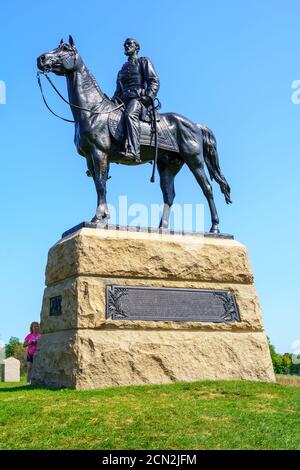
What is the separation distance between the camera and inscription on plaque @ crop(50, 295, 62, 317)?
8898mm

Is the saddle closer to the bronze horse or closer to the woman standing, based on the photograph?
the bronze horse

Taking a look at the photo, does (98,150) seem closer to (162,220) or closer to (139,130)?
(139,130)

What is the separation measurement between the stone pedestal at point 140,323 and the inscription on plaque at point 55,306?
0.02 metres

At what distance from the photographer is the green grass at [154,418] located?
5277mm

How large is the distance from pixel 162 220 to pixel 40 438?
549cm

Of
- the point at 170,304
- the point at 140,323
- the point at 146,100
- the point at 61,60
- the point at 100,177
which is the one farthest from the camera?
the point at 146,100

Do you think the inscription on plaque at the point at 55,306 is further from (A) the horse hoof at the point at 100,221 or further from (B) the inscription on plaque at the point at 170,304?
(A) the horse hoof at the point at 100,221

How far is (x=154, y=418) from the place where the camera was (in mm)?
5977

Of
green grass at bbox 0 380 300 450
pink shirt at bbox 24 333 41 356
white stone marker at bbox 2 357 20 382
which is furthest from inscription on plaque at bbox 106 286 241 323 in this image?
white stone marker at bbox 2 357 20 382

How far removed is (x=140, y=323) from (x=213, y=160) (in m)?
3.88

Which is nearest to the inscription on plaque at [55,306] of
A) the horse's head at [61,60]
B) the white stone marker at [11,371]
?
the horse's head at [61,60]

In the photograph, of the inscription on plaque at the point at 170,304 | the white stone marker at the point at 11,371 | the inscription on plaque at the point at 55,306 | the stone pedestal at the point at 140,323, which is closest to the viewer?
the stone pedestal at the point at 140,323

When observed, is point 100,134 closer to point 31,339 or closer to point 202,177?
point 202,177

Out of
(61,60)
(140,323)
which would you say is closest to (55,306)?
(140,323)
